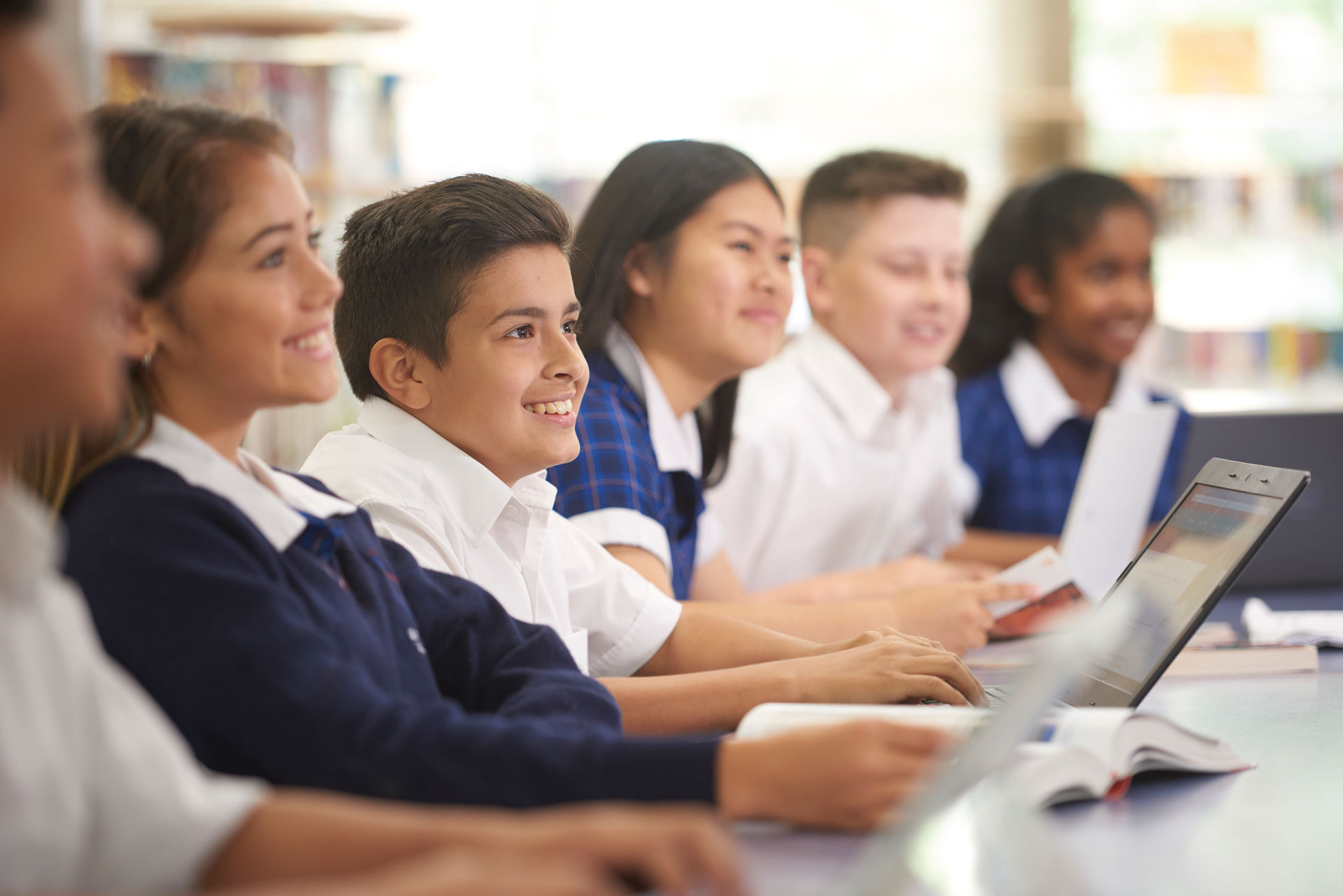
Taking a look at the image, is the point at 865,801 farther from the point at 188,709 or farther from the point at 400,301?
the point at 400,301

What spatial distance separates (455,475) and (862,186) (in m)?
1.42

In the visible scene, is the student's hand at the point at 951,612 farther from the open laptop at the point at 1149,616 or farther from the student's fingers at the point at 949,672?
the student's fingers at the point at 949,672

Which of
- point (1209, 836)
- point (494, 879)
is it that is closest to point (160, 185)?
point (494, 879)

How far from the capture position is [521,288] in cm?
127

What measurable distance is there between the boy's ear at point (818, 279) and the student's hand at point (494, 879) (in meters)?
1.97

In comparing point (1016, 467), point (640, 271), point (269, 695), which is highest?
point (640, 271)

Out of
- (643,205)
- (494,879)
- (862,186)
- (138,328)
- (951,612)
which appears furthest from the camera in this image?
(862,186)

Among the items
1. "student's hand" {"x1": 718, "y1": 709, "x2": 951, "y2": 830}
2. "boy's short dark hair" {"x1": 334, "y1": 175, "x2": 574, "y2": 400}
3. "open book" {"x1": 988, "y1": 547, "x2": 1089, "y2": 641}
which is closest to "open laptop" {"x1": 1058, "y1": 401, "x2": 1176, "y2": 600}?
"open book" {"x1": 988, "y1": 547, "x2": 1089, "y2": 641}

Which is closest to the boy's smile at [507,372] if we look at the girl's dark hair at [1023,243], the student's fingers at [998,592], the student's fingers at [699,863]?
the student's fingers at [998,592]

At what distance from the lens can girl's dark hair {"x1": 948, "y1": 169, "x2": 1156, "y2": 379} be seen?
9.01 feet

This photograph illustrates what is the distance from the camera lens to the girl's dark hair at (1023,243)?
108 inches

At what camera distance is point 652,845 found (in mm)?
592

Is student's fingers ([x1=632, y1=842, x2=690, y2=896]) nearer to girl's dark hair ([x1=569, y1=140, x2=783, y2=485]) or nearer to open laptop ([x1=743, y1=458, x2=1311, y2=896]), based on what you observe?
open laptop ([x1=743, y1=458, x2=1311, y2=896])

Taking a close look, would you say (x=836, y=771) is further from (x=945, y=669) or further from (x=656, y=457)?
(x=656, y=457)
